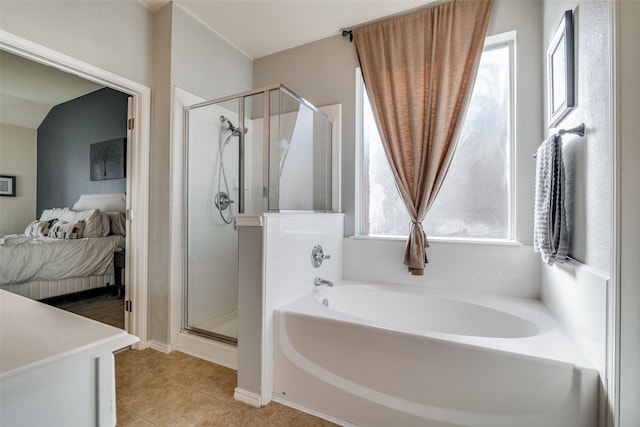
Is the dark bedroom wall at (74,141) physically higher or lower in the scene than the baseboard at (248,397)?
higher

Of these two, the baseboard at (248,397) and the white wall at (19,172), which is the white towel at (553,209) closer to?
the baseboard at (248,397)

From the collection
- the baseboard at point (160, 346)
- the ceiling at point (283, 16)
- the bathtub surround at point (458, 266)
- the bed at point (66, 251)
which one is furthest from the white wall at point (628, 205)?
the bed at point (66, 251)

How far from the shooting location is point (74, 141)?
421 centimetres

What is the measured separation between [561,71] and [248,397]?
234 cm

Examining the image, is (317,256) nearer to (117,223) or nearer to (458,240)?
(458,240)

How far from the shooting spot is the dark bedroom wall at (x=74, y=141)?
12.6ft

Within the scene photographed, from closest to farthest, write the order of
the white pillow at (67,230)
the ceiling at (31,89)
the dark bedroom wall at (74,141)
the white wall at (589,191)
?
the white wall at (589,191) → the ceiling at (31,89) → the white pillow at (67,230) → the dark bedroom wall at (74,141)

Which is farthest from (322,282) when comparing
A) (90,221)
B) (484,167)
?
(90,221)

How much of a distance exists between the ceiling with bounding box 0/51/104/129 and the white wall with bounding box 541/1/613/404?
448cm

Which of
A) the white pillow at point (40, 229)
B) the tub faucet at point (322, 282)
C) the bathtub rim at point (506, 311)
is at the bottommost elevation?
the bathtub rim at point (506, 311)

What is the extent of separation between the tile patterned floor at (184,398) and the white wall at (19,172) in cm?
381

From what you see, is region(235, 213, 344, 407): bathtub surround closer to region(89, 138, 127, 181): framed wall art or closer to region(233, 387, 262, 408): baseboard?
region(233, 387, 262, 408): baseboard

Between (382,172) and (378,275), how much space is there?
84 centimetres

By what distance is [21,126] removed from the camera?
14.4 feet
